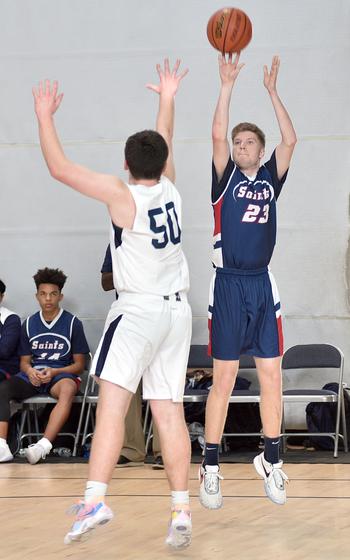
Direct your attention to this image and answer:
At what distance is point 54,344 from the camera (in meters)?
8.18

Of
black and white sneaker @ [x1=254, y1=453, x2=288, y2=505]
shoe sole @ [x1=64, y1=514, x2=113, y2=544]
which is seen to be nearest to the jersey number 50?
shoe sole @ [x1=64, y1=514, x2=113, y2=544]

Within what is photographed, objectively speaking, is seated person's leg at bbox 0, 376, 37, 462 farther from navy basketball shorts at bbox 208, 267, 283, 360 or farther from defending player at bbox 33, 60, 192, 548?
defending player at bbox 33, 60, 192, 548

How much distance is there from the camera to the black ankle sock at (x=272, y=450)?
5.32 metres

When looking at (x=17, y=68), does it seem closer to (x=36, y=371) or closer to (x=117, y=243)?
(x=36, y=371)

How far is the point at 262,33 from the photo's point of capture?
332 inches

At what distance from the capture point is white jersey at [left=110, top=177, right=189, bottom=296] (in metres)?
4.22

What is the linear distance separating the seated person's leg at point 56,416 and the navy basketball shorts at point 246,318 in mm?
2551

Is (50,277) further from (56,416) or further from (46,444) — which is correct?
(46,444)

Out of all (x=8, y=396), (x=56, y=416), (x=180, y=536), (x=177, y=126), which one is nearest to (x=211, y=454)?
(x=180, y=536)

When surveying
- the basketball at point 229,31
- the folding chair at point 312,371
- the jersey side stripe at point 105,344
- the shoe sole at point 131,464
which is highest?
the basketball at point 229,31

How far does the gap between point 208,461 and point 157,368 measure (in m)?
1.12

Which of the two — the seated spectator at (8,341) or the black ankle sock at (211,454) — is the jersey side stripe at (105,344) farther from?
the seated spectator at (8,341)

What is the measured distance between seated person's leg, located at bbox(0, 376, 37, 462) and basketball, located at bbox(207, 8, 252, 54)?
11.4 ft

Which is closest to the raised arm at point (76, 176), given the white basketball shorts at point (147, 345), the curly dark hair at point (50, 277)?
the white basketball shorts at point (147, 345)
